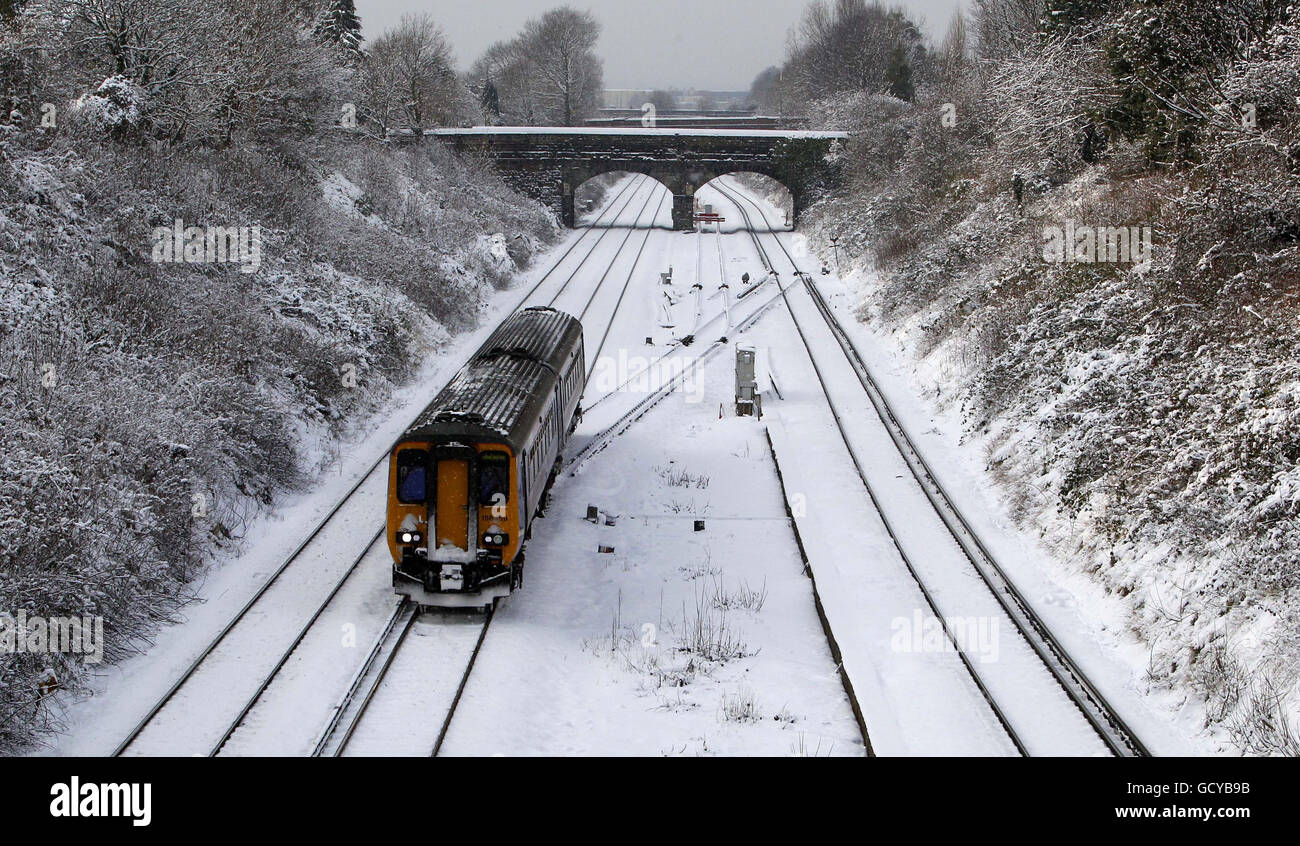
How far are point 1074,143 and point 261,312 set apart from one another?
21713 mm

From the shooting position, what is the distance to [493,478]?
41.2 ft

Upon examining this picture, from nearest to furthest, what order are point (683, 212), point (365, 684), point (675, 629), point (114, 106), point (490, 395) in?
1. point (365, 684)
2. point (675, 629)
3. point (490, 395)
4. point (114, 106)
5. point (683, 212)

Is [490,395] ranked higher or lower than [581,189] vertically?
lower

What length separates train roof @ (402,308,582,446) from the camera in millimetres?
12750

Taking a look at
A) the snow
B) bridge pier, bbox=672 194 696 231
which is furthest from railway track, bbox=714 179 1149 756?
bridge pier, bbox=672 194 696 231

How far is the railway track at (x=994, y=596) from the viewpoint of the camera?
10.2 metres

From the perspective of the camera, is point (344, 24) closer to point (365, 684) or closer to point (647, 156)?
point (647, 156)

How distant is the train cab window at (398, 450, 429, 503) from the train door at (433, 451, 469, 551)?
0.17 meters

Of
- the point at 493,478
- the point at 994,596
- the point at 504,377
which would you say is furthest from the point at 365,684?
the point at 994,596

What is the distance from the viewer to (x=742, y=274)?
38.4 m

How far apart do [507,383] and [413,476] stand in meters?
2.69

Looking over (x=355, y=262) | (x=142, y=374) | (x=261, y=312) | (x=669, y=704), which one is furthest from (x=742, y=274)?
(x=669, y=704)

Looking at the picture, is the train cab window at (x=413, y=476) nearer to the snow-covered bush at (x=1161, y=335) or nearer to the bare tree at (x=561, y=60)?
Result: the snow-covered bush at (x=1161, y=335)

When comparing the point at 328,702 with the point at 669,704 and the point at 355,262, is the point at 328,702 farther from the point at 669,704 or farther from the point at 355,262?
the point at 355,262
